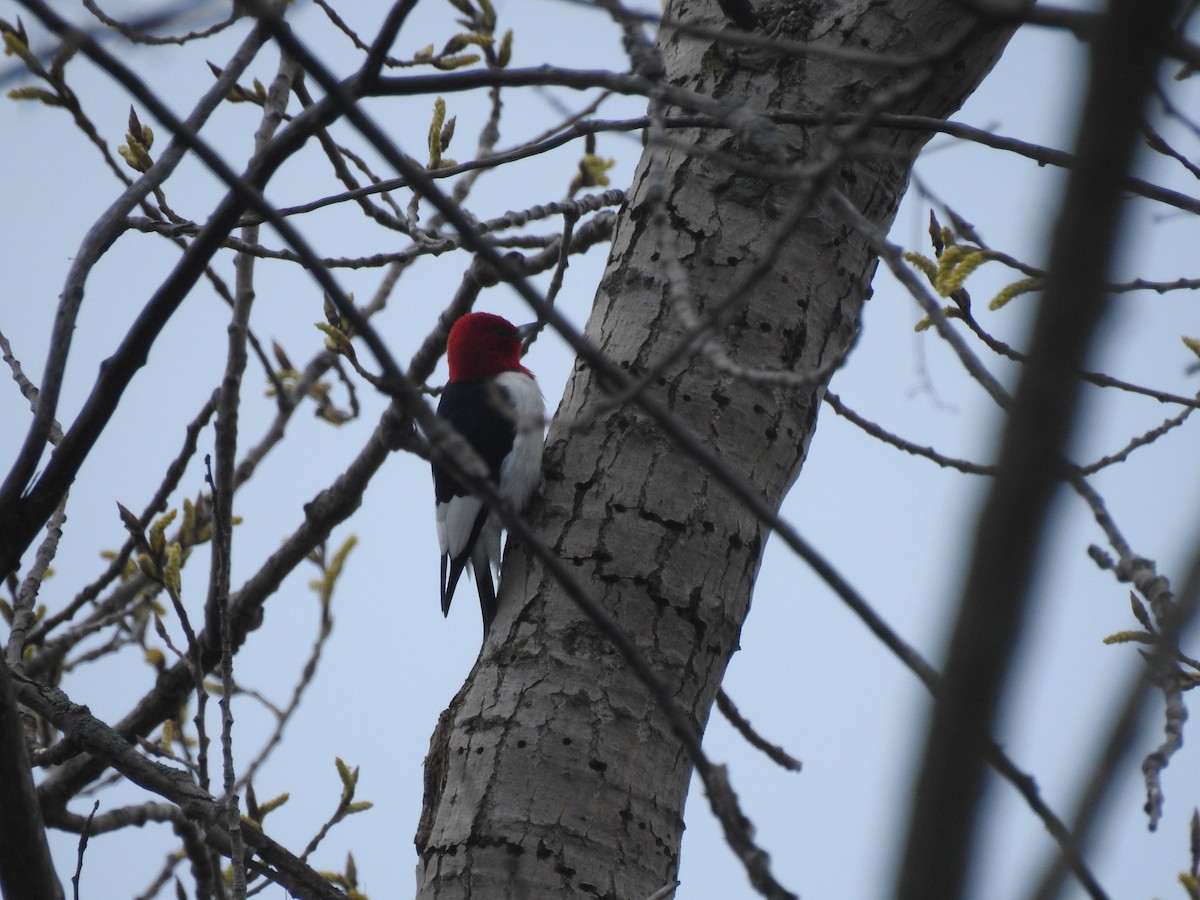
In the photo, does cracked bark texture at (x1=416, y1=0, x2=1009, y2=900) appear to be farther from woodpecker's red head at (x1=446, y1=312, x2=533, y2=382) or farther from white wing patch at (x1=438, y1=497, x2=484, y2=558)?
woodpecker's red head at (x1=446, y1=312, x2=533, y2=382)

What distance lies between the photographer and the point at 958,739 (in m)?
0.67

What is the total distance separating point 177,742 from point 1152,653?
4118mm

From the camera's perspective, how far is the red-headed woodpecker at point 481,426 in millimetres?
4309

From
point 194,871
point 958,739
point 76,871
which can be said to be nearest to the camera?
point 958,739

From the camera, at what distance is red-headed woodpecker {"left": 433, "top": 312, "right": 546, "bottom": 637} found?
431 centimetres

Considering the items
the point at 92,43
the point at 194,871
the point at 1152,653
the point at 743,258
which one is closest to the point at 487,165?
the point at 743,258

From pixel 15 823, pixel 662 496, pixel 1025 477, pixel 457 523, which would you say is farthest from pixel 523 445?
pixel 1025 477

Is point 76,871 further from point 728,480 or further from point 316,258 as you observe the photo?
point 728,480

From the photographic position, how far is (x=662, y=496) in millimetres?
2611

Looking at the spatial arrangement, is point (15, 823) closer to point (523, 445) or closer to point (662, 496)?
point (662, 496)

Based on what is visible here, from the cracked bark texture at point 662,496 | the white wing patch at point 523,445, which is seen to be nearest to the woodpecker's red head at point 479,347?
the white wing patch at point 523,445

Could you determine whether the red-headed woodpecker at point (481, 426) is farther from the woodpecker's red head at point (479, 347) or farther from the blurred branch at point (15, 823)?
the blurred branch at point (15, 823)

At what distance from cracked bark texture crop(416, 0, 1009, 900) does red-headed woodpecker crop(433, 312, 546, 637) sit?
779mm

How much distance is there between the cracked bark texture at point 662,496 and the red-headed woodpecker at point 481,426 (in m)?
0.78
